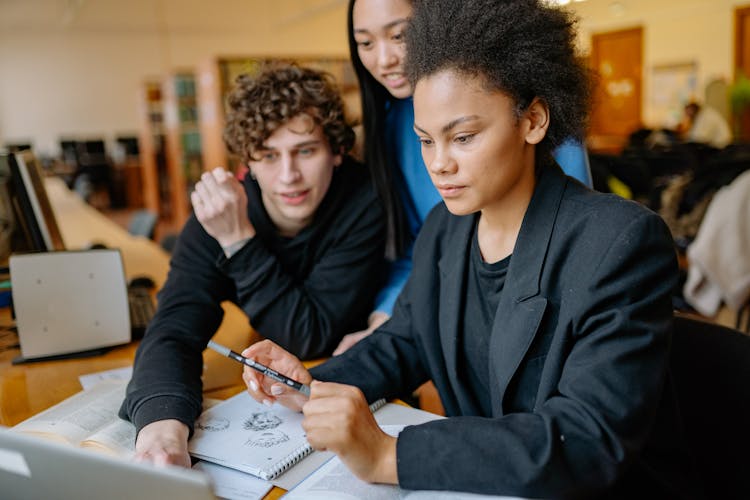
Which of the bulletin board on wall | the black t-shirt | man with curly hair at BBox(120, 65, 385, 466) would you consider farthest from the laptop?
the bulletin board on wall

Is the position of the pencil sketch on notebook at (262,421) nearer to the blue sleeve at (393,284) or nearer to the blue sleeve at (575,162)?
the blue sleeve at (393,284)

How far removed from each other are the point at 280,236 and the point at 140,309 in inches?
22.9

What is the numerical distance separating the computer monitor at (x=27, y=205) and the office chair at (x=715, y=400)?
1587 mm

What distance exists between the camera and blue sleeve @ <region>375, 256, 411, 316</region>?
162 centimetres

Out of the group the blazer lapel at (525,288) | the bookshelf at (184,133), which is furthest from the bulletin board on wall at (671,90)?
the blazer lapel at (525,288)

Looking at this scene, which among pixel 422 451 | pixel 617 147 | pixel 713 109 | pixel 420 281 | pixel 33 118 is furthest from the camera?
pixel 33 118

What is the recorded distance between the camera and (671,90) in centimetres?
1142

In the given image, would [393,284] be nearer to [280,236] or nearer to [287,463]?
[280,236]

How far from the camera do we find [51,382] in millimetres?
A: 1432

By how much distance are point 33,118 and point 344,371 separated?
1232cm

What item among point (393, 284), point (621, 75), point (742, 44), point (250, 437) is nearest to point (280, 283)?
point (393, 284)

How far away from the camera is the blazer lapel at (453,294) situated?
1.16 m

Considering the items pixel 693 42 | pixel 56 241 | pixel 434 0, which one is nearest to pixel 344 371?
pixel 434 0

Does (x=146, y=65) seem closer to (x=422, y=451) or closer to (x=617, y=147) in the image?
(x=617, y=147)
